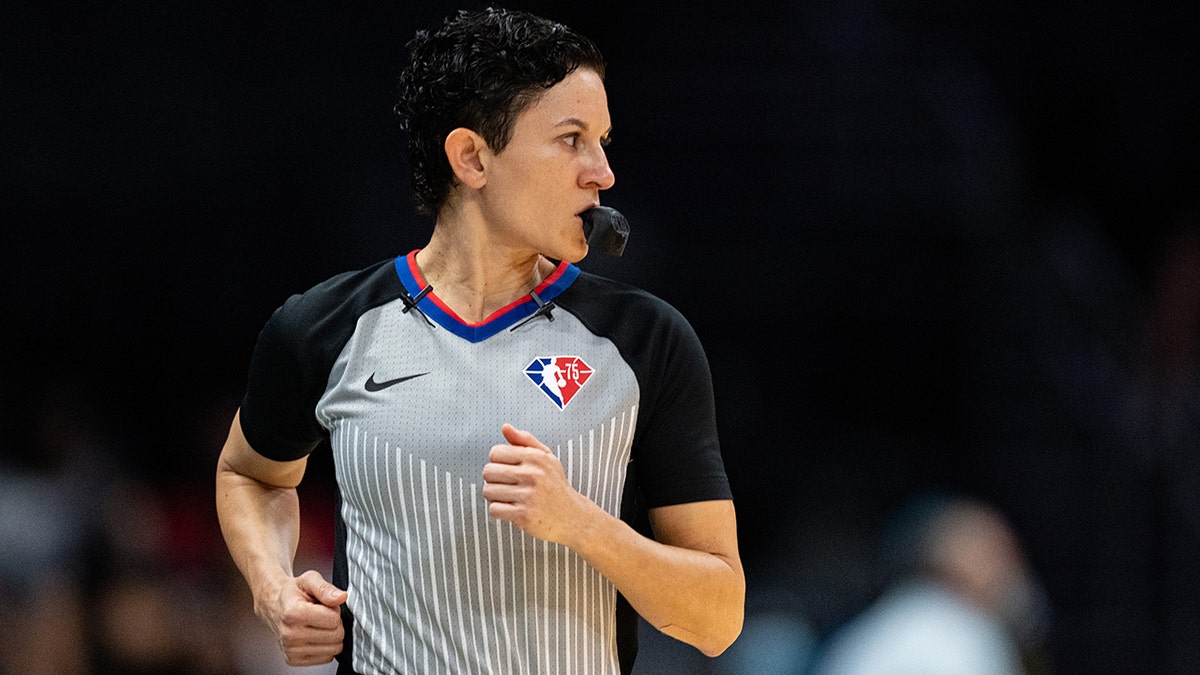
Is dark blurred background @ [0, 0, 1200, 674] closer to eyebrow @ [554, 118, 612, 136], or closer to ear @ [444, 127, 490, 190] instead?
ear @ [444, 127, 490, 190]

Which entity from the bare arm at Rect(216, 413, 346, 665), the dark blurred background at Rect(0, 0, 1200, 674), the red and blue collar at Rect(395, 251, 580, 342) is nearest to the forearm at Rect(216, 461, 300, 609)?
the bare arm at Rect(216, 413, 346, 665)

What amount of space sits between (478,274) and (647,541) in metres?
0.47

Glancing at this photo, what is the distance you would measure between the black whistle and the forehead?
0.42 ft

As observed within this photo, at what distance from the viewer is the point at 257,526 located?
2076mm

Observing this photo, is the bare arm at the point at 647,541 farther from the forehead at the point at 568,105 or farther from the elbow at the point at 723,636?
the forehead at the point at 568,105

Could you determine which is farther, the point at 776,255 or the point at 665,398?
the point at 776,255

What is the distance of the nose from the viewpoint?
188 cm

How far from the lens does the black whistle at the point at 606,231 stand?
1834 mm

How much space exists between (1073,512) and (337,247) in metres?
3.12

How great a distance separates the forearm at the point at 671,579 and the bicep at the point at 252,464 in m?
0.62

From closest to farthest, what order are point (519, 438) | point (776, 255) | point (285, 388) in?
point (519, 438) → point (285, 388) → point (776, 255)

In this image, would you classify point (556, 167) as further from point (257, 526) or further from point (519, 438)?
point (257, 526)

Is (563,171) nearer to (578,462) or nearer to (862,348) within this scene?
(578,462)

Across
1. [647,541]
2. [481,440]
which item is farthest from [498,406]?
[647,541]
